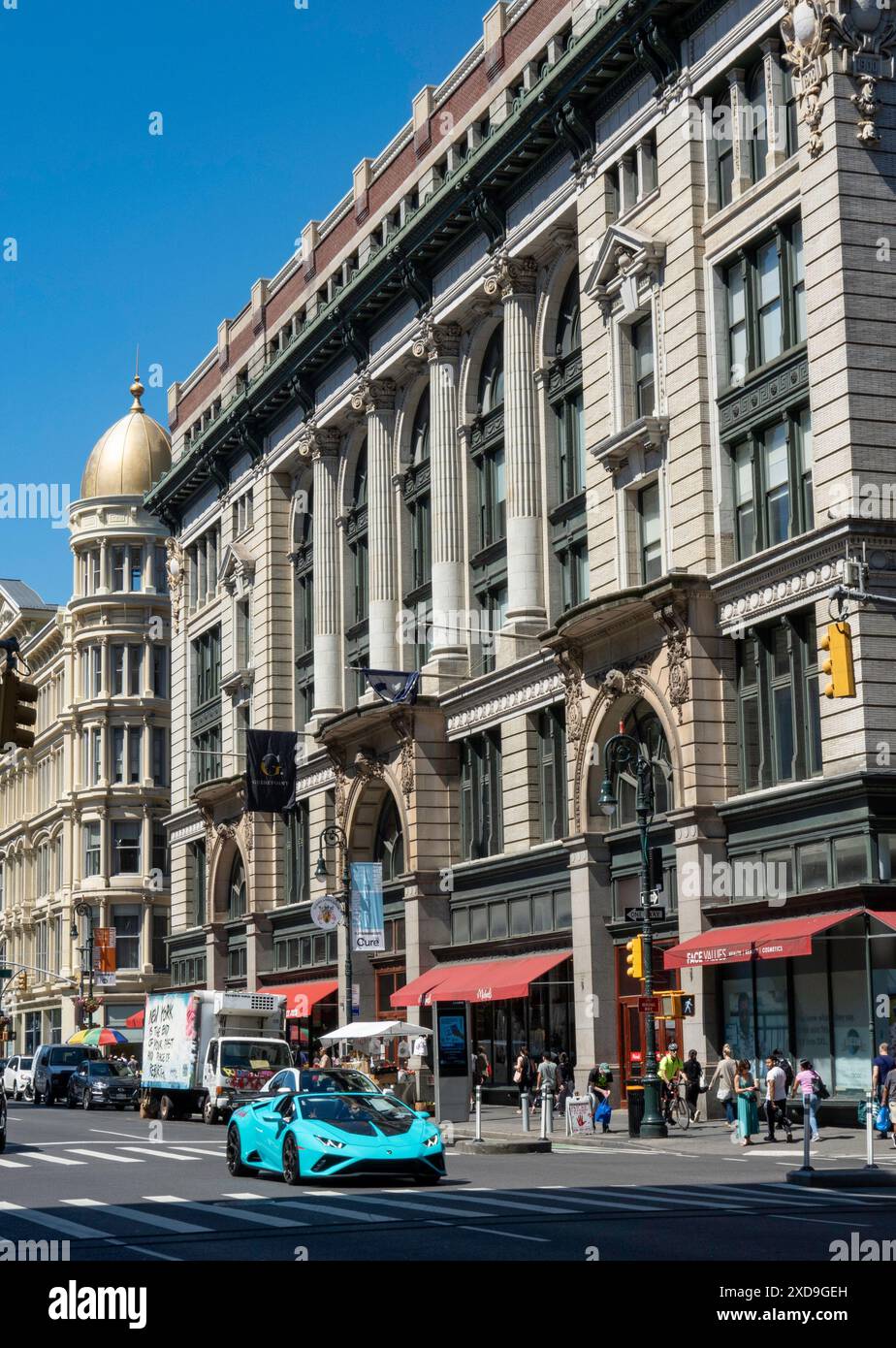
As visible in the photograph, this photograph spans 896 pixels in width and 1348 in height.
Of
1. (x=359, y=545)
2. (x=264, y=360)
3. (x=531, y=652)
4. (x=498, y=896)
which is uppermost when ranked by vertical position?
(x=264, y=360)

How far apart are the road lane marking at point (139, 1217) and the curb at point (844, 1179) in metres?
9.39

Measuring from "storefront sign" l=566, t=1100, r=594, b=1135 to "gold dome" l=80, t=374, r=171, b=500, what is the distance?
69581 millimetres

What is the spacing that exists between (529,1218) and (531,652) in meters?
33.1

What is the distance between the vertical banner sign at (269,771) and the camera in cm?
A: 5975

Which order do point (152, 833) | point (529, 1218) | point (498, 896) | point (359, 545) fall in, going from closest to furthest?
point (529, 1218)
point (498, 896)
point (359, 545)
point (152, 833)

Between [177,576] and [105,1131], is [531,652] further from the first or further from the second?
[177,576]

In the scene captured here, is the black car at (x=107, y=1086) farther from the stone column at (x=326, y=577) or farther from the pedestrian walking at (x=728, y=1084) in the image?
the pedestrian walking at (x=728, y=1084)

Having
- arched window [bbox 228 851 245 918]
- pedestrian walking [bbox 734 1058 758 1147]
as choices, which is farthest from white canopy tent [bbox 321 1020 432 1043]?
arched window [bbox 228 851 245 918]

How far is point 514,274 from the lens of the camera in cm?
5362

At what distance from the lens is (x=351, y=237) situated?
6719cm

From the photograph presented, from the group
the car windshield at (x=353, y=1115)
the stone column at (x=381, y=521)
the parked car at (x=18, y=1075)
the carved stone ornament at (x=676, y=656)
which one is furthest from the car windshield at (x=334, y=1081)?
the parked car at (x=18, y=1075)

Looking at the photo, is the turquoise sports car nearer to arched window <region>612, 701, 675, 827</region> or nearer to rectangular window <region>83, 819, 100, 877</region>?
arched window <region>612, 701, 675, 827</region>

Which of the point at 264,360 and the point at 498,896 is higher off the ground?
the point at 264,360
